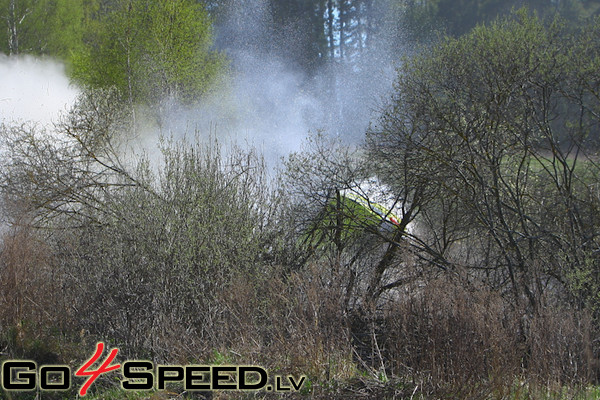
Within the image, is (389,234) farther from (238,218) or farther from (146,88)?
(146,88)

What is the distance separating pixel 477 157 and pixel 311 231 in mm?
2810

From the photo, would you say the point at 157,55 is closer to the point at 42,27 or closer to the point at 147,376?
the point at 42,27

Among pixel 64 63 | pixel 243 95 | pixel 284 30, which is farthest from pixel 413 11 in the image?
pixel 64 63

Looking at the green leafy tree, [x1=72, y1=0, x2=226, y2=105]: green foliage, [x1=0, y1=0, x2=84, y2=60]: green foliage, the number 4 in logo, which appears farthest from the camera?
[x1=0, y1=0, x2=84, y2=60]: green foliage

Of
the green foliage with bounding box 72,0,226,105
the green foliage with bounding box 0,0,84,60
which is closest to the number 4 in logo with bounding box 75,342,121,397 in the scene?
the green foliage with bounding box 72,0,226,105

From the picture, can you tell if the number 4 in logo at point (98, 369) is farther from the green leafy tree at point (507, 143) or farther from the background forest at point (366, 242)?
the green leafy tree at point (507, 143)

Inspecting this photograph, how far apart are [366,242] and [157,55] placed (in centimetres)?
1231

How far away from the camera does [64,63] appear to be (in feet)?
81.9

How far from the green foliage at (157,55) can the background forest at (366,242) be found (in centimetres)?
663

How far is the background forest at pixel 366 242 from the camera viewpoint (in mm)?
5535

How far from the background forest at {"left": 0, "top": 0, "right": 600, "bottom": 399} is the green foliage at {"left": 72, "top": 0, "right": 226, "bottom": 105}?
261 inches

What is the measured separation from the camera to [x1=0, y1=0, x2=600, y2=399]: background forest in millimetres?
5535

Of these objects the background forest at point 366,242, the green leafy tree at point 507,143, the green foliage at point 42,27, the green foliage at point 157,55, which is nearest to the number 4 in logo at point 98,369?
the background forest at point 366,242

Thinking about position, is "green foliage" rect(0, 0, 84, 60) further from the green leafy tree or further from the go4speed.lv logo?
the go4speed.lv logo
